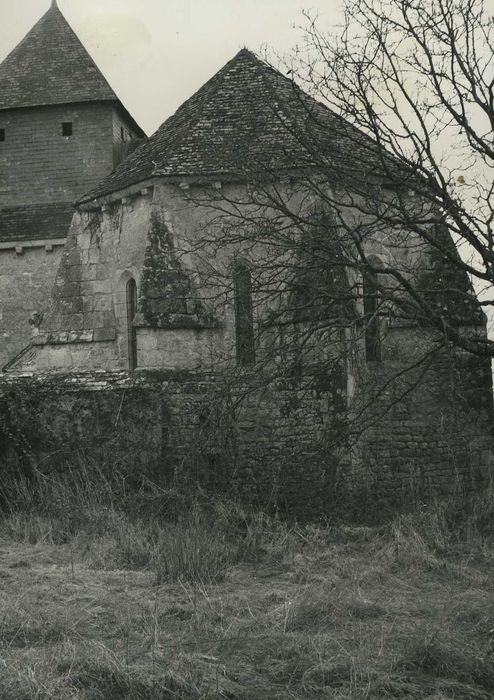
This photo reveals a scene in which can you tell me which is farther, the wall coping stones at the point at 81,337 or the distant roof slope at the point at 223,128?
the wall coping stones at the point at 81,337

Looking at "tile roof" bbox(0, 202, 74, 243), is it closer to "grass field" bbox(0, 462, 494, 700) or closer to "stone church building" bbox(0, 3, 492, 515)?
"stone church building" bbox(0, 3, 492, 515)

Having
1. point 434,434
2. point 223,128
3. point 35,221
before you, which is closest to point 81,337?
point 223,128

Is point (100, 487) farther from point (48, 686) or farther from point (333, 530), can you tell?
point (48, 686)

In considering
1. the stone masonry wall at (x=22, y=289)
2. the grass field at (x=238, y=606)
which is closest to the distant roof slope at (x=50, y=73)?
the stone masonry wall at (x=22, y=289)

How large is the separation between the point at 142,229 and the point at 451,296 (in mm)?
5595

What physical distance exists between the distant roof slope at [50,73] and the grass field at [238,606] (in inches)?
701

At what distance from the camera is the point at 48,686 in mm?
4957

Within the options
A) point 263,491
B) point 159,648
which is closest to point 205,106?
point 263,491

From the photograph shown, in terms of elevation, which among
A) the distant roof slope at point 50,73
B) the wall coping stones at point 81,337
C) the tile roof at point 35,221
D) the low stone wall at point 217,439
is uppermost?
the distant roof slope at point 50,73

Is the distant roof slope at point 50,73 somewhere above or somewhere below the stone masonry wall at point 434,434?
above

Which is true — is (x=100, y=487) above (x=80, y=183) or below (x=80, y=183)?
below

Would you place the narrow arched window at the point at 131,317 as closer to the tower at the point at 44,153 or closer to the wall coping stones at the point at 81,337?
the wall coping stones at the point at 81,337

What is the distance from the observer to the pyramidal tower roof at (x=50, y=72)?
2645cm

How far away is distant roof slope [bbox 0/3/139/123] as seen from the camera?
26.5 m
